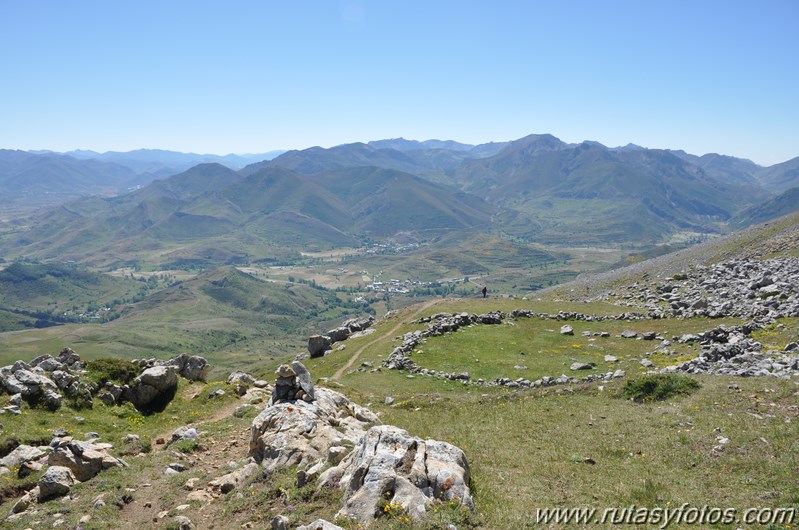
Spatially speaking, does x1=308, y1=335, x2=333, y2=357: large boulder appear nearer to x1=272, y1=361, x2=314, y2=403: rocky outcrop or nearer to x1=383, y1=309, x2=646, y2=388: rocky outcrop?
x1=383, y1=309, x2=646, y2=388: rocky outcrop

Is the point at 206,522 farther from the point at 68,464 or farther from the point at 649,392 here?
the point at 649,392

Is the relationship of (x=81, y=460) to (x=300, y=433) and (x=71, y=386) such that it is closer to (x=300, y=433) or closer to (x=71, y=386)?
(x=300, y=433)

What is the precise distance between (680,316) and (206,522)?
54.8m

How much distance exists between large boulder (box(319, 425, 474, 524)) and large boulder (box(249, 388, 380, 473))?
322 cm

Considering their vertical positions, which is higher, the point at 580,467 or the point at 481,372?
the point at 580,467

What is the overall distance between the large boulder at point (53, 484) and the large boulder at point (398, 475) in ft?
41.2

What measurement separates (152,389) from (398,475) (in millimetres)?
29225

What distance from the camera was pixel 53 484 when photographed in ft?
70.3

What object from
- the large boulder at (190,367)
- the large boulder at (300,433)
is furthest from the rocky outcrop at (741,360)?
the large boulder at (190,367)

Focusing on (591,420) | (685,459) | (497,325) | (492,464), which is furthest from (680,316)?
(492,464)

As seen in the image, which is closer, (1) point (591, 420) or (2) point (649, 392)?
(1) point (591, 420)

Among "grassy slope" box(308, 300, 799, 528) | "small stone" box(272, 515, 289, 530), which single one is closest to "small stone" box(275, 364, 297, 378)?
"grassy slope" box(308, 300, 799, 528)

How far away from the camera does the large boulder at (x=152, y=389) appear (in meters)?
37.8

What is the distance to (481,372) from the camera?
45594 mm
